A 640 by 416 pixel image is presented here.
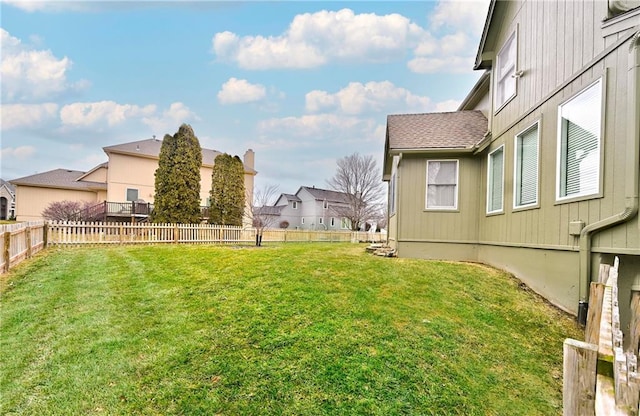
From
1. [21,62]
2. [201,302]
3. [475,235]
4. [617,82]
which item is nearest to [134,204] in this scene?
[21,62]

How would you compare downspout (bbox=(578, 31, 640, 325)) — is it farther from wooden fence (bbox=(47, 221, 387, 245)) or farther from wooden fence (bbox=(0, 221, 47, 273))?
wooden fence (bbox=(47, 221, 387, 245))

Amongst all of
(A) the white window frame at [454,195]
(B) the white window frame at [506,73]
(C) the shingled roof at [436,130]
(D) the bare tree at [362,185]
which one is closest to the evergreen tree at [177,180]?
(C) the shingled roof at [436,130]

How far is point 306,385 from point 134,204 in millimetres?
21634

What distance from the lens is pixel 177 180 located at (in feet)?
54.6

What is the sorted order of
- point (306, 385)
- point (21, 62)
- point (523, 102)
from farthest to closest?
point (21, 62), point (523, 102), point (306, 385)

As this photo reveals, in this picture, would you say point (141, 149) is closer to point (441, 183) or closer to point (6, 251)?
point (6, 251)

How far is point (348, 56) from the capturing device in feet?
51.7

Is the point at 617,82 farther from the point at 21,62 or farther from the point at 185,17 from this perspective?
the point at 21,62

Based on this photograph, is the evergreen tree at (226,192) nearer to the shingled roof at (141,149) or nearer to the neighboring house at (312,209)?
the shingled roof at (141,149)

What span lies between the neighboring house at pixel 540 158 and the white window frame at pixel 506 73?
0.11 ft

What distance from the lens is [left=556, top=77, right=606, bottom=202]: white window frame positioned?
→ 421 cm

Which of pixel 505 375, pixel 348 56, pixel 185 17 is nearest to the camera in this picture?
pixel 505 375

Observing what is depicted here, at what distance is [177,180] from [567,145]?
53.6 ft

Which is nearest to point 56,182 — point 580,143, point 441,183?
point 441,183
